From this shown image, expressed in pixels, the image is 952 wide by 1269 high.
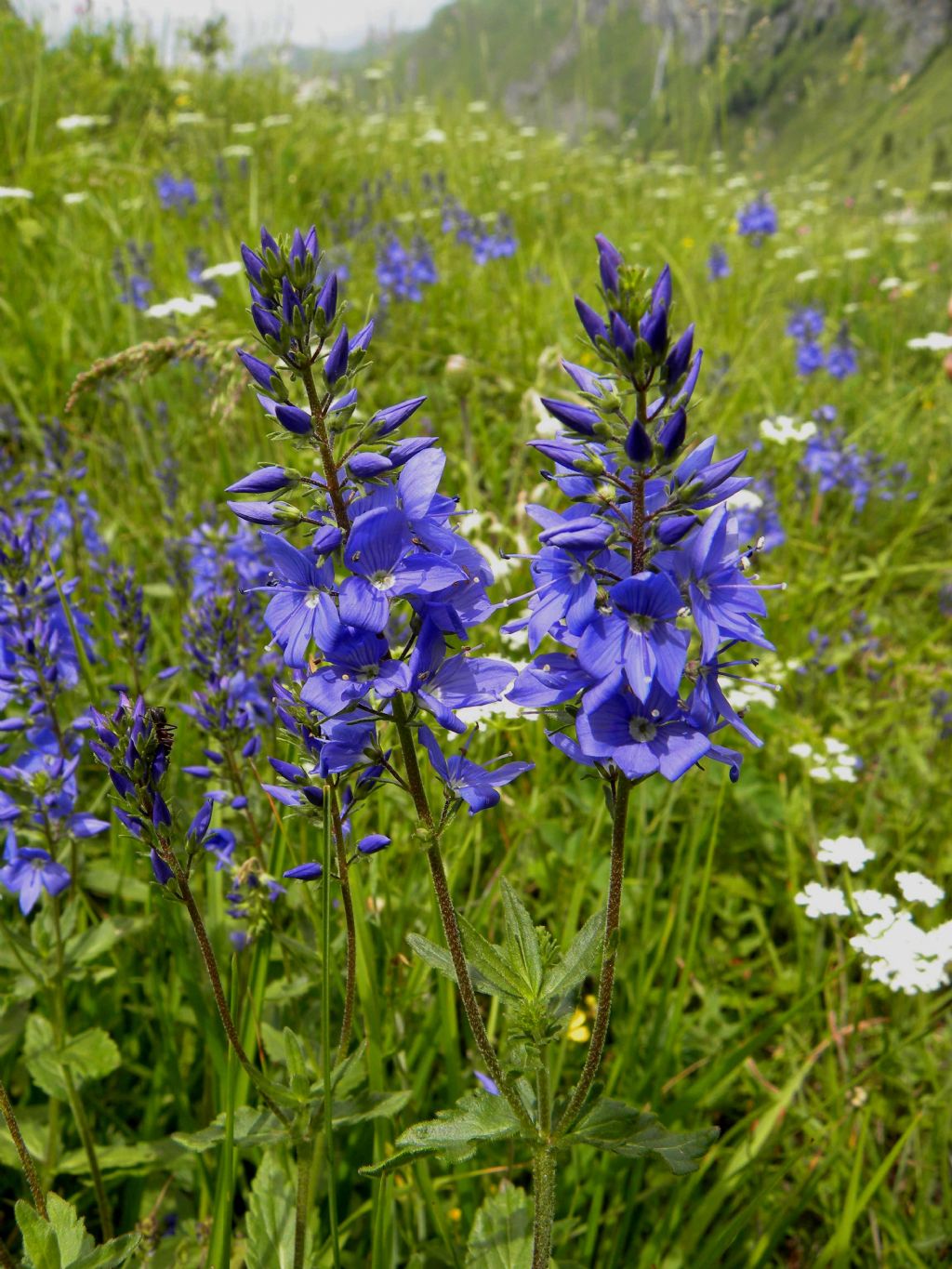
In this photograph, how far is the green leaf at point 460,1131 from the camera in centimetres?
140

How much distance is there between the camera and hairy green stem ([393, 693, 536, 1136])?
4.73ft

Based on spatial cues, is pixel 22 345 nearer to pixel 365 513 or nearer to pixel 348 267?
pixel 348 267

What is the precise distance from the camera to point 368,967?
6.83 feet

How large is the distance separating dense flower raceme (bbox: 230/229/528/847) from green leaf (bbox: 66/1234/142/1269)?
33.7 inches

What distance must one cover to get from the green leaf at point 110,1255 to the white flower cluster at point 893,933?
5.37 ft

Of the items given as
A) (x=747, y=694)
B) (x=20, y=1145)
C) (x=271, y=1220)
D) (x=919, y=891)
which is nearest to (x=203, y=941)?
(x=20, y=1145)

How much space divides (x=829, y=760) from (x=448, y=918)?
99.5 inches

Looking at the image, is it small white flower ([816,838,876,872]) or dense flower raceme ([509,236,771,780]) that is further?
small white flower ([816,838,876,872])

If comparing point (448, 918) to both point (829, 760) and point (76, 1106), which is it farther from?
point (829, 760)

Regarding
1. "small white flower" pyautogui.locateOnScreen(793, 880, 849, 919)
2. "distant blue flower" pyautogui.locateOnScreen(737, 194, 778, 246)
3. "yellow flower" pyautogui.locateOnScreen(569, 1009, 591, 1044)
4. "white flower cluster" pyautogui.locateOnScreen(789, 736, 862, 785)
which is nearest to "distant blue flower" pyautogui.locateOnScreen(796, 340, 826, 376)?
"distant blue flower" pyautogui.locateOnScreen(737, 194, 778, 246)

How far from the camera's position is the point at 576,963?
155cm

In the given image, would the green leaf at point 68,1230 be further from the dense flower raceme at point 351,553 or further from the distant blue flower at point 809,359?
the distant blue flower at point 809,359

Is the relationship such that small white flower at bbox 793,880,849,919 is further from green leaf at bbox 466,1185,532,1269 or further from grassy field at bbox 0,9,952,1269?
green leaf at bbox 466,1185,532,1269

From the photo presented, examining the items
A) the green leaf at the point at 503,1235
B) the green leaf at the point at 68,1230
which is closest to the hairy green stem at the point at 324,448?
the green leaf at the point at 68,1230
